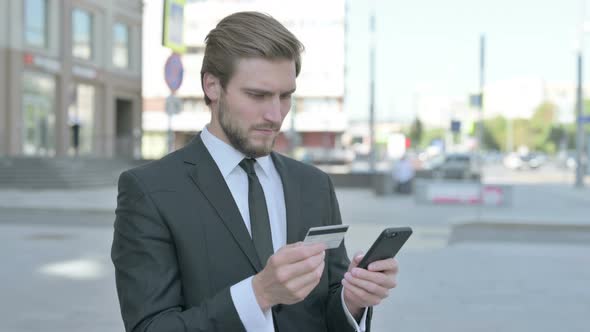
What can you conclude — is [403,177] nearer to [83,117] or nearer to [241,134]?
[83,117]

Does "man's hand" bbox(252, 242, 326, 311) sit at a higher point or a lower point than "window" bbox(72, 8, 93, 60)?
lower

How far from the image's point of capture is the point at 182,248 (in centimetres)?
196

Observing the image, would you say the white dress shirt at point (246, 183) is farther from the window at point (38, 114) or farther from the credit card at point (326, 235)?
the window at point (38, 114)

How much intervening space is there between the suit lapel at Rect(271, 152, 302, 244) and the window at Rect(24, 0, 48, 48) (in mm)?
31823

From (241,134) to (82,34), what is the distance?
1433 inches

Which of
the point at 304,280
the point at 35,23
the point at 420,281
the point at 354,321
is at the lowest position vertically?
the point at 420,281

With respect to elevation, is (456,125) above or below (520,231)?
above

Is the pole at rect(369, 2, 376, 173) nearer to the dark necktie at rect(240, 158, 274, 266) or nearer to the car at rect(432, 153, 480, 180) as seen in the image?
the car at rect(432, 153, 480, 180)

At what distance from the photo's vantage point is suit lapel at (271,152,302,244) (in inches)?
83.3

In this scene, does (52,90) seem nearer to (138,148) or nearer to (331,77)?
(138,148)

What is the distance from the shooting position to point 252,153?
2.04 m

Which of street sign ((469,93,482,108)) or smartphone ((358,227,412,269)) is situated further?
street sign ((469,93,482,108))

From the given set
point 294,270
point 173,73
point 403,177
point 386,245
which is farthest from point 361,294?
point 403,177

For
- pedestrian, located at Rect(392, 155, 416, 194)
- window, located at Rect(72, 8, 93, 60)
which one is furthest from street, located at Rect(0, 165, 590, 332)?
window, located at Rect(72, 8, 93, 60)
